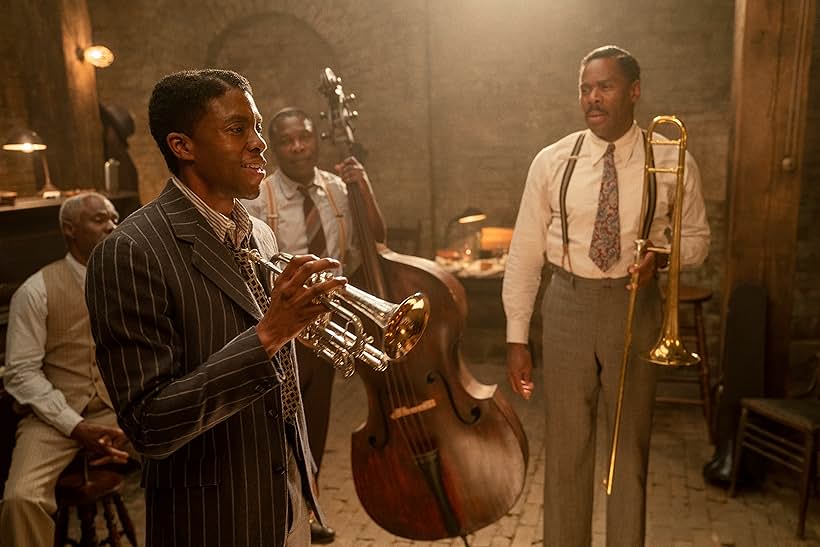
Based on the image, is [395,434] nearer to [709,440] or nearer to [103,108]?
[709,440]

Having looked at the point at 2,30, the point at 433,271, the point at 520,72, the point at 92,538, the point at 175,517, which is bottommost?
the point at 92,538

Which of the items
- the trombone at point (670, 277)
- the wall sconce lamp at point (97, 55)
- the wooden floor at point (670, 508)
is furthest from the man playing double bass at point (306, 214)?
the wall sconce lamp at point (97, 55)

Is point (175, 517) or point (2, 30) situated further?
point (2, 30)

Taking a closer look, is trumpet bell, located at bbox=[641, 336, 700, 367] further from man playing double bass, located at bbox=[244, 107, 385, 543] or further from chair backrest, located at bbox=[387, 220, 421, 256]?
chair backrest, located at bbox=[387, 220, 421, 256]

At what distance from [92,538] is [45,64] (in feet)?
16.8

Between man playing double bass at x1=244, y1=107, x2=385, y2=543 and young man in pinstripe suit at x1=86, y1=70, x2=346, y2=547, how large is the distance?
1.80 meters

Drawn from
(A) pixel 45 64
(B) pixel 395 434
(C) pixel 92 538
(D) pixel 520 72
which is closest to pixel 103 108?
(A) pixel 45 64

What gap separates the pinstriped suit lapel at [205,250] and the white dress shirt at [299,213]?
192 centimetres

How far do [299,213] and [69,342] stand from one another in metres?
1.34

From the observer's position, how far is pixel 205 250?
1825 mm

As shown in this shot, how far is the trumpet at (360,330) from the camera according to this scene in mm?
1931

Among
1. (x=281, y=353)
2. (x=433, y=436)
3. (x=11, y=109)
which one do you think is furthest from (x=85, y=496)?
(x=11, y=109)

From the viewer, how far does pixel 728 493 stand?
4465mm

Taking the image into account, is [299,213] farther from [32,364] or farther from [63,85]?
[63,85]
